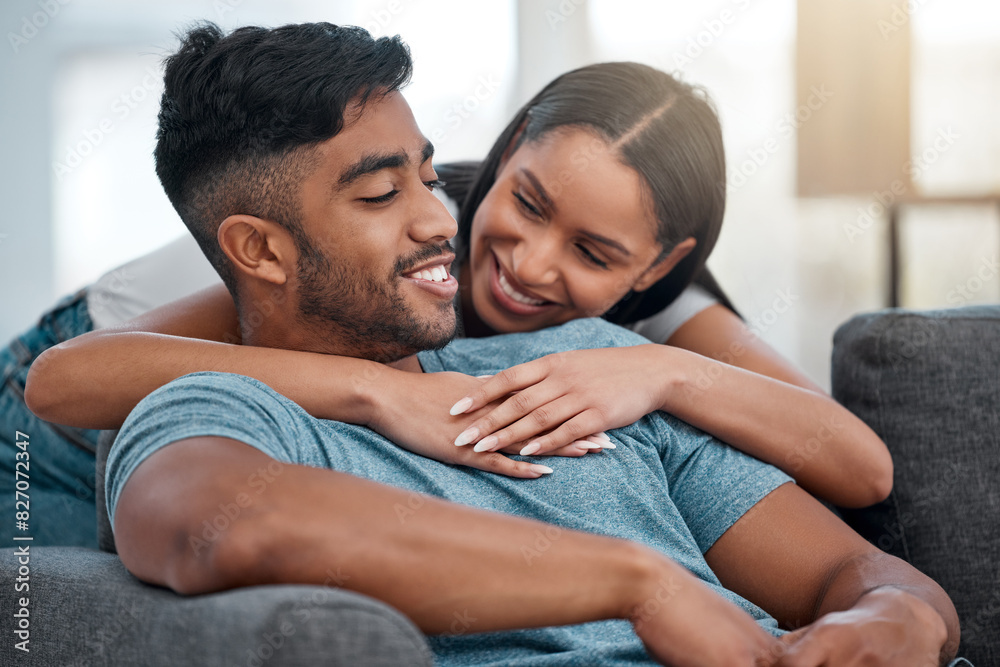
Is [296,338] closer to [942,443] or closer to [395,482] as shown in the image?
[395,482]

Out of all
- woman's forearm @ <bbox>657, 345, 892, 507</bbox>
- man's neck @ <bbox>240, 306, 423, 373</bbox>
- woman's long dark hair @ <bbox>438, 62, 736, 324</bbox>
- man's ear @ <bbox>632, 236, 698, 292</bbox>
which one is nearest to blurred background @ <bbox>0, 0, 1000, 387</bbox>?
woman's long dark hair @ <bbox>438, 62, 736, 324</bbox>

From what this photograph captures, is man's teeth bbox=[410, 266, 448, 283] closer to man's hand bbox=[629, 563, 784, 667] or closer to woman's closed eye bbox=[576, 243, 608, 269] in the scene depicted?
woman's closed eye bbox=[576, 243, 608, 269]

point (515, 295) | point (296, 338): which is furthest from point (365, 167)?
point (515, 295)

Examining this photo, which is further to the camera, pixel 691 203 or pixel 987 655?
pixel 691 203

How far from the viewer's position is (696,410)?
45.5 inches

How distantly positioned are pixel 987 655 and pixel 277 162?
129 centimetres

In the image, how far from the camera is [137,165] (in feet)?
9.93

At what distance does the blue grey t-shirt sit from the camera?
0.85 meters

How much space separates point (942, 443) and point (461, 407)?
32.4 inches

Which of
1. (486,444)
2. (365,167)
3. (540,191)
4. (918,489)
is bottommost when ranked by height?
(918,489)

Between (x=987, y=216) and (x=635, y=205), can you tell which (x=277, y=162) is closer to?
(x=635, y=205)

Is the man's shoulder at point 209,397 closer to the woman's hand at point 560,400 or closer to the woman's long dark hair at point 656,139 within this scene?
the woman's hand at point 560,400

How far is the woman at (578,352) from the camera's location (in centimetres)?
104

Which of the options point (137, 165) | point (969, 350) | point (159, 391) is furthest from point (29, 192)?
point (969, 350)
